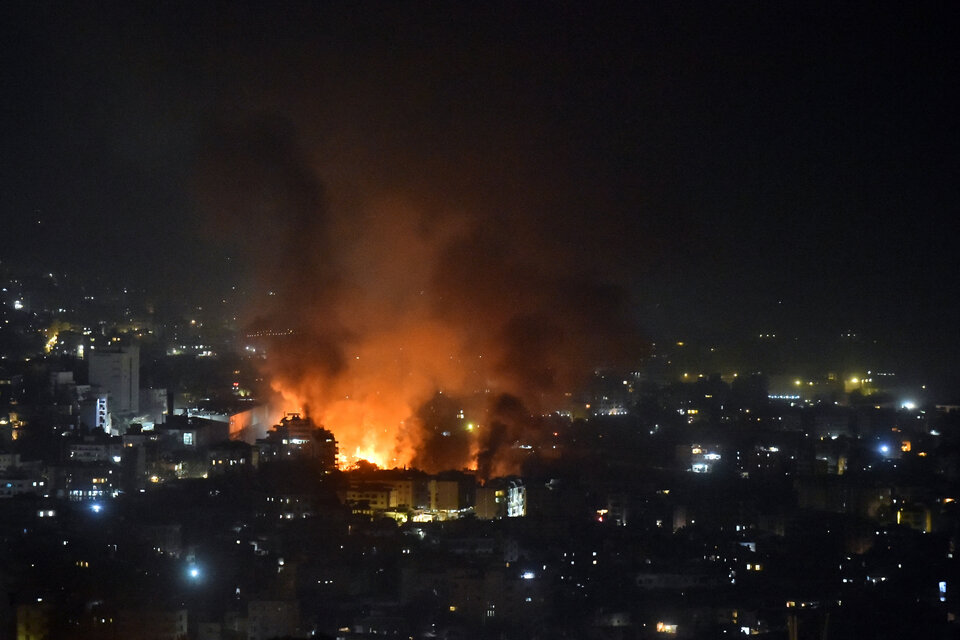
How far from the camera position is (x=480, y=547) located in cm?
1005

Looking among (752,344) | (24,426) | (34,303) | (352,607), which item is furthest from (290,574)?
(752,344)

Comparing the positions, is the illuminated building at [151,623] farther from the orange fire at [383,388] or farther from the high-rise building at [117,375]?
the high-rise building at [117,375]

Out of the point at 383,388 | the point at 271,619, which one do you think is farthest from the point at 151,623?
the point at 383,388

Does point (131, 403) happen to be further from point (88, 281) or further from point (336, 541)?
point (88, 281)

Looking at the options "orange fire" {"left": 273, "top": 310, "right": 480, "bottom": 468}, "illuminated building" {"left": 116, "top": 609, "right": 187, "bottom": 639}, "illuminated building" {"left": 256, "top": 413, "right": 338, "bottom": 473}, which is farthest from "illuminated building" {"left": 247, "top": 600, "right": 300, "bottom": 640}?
"orange fire" {"left": 273, "top": 310, "right": 480, "bottom": 468}

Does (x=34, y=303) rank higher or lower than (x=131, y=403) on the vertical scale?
higher

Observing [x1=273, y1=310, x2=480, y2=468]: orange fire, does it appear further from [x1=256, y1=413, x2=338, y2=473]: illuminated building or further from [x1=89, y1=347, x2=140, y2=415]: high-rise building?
[x1=89, y1=347, x2=140, y2=415]: high-rise building

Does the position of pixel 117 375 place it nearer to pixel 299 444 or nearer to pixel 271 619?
pixel 299 444

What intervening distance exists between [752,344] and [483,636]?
1574cm

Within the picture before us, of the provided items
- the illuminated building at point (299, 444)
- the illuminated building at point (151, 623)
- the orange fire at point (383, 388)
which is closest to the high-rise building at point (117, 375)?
the orange fire at point (383, 388)

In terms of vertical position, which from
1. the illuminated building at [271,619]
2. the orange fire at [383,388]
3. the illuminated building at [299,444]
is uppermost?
the orange fire at [383,388]

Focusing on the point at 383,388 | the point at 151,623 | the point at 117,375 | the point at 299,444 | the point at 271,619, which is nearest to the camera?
the point at 151,623

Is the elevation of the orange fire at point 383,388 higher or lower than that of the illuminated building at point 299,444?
higher

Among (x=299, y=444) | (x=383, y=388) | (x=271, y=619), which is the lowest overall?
(x=271, y=619)
